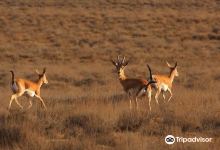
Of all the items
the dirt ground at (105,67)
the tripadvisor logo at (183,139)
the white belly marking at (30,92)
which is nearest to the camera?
the tripadvisor logo at (183,139)

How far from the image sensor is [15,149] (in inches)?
399

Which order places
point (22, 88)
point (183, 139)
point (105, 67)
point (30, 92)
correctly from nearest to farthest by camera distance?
point (183, 139) < point (22, 88) < point (30, 92) < point (105, 67)

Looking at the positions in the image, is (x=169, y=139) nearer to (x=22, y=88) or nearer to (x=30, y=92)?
(x=22, y=88)

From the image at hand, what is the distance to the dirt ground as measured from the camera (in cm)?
1124

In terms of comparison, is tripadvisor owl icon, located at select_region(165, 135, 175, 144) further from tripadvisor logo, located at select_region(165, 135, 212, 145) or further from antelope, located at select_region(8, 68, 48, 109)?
antelope, located at select_region(8, 68, 48, 109)

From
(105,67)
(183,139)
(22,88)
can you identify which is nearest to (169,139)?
(183,139)

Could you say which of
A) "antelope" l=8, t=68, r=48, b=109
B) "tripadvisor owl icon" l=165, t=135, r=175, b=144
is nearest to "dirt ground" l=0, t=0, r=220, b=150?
"tripadvisor owl icon" l=165, t=135, r=175, b=144

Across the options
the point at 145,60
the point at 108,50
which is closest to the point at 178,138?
the point at 145,60

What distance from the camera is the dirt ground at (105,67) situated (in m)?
11.2

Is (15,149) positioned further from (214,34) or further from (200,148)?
(214,34)

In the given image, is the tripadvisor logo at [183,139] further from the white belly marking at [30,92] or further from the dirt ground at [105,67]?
the white belly marking at [30,92]

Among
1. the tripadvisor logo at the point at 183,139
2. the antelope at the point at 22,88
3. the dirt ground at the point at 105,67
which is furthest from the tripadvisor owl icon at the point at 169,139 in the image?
the antelope at the point at 22,88

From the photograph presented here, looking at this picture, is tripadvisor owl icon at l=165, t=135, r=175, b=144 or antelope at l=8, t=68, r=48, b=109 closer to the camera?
tripadvisor owl icon at l=165, t=135, r=175, b=144

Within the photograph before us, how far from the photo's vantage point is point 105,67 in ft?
99.3
